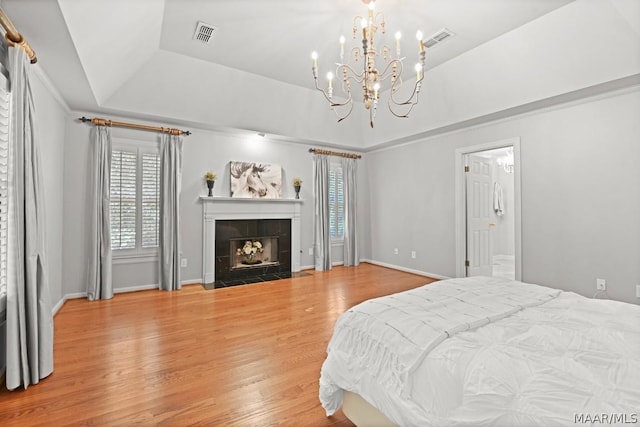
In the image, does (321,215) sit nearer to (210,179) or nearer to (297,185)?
(297,185)

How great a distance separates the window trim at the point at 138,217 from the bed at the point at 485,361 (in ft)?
12.9

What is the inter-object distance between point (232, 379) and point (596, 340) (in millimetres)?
2153

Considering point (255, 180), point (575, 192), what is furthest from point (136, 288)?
point (575, 192)

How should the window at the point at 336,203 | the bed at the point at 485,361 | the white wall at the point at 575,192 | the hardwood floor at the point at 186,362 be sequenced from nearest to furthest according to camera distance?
the bed at the point at 485,361 → the hardwood floor at the point at 186,362 → the white wall at the point at 575,192 → the window at the point at 336,203

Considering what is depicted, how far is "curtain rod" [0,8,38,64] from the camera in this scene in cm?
195

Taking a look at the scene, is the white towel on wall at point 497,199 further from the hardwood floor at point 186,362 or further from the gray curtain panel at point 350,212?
the hardwood floor at point 186,362

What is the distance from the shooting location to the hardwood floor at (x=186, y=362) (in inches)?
72.5

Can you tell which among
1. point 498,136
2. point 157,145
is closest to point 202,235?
point 157,145

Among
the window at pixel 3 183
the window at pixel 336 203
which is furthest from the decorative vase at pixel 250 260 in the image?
the window at pixel 3 183

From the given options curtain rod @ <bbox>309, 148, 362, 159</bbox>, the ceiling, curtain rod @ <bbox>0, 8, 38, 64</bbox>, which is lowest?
curtain rod @ <bbox>0, 8, 38, 64</bbox>

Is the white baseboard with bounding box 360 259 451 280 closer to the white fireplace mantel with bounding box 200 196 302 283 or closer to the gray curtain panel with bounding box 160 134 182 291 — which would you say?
the white fireplace mantel with bounding box 200 196 302 283

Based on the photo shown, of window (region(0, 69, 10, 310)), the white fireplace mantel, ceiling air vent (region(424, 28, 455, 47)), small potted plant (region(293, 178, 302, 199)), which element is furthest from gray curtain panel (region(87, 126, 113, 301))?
ceiling air vent (region(424, 28, 455, 47))

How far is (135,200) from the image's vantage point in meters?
4.54

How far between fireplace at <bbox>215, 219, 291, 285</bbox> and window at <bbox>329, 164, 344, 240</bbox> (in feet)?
3.50
